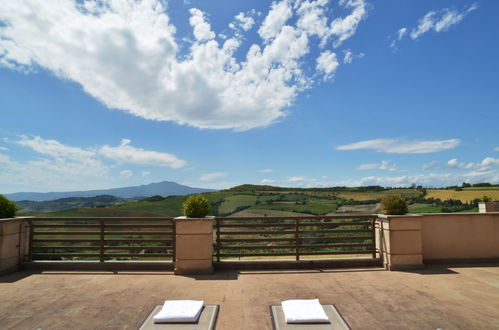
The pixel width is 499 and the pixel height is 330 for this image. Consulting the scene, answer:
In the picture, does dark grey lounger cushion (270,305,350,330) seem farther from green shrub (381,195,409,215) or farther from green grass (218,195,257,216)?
green grass (218,195,257,216)

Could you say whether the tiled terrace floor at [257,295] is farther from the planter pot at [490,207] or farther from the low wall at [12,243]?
the planter pot at [490,207]

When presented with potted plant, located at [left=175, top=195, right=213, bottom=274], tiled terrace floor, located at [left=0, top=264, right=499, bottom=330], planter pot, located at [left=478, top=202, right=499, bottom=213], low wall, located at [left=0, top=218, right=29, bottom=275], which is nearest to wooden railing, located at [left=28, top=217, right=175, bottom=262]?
low wall, located at [left=0, top=218, right=29, bottom=275]

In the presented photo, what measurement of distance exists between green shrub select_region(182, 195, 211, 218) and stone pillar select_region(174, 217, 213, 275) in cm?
23

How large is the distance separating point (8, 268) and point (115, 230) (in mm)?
2291

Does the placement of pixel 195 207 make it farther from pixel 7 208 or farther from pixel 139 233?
pixel 7 208

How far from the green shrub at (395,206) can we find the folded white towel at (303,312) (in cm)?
372

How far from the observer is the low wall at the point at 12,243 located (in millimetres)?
6059

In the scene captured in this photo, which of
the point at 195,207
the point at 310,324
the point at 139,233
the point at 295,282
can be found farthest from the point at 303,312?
the point at 139,233

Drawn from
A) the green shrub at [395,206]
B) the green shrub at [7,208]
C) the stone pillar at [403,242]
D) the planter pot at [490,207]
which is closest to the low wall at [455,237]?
the stone pillar at [403,242]

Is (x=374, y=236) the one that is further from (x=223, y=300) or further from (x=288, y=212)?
(x=288, y=212)

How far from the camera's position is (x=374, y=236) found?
22.1 feet

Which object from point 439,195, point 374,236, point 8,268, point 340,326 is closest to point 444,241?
point 374,236

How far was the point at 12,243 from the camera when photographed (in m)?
6.29

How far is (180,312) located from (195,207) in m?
3.05
